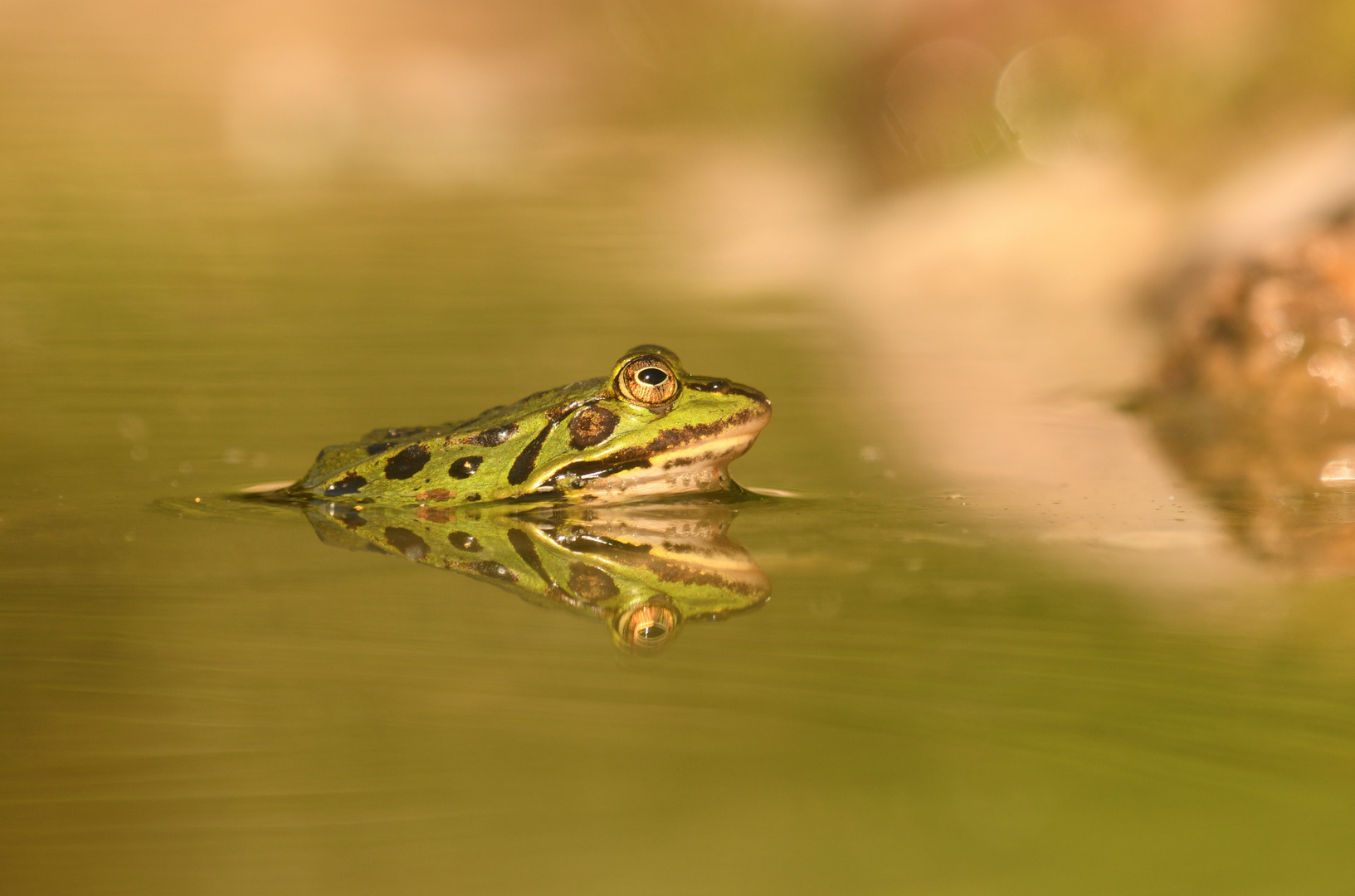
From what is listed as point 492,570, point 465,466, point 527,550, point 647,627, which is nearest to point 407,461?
point 465,466

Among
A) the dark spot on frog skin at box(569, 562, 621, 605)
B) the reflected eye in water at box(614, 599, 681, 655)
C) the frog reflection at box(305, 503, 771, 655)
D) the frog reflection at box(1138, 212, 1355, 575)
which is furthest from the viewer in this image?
the frog reflection at box(1138, 212, 1355, 575)

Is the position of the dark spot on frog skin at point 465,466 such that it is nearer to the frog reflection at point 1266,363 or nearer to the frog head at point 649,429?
the frog head at point 649,429

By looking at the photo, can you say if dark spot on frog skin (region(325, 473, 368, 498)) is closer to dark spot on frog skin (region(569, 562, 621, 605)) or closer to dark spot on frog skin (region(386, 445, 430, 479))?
dark spot on frog skin (region(386, 445, 430, 479))

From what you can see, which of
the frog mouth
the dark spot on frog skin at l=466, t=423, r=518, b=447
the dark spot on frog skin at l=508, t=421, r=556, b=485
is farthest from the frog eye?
the dark spot on frog skin at l=466, t=423, r=518, b=447

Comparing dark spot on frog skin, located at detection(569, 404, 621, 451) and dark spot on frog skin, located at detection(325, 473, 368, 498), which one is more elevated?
dark spot on frog skin, located at detection(569, 404, 621, 451)

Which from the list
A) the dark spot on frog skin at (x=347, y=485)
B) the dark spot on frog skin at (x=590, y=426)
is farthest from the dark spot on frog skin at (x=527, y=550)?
the dark spot on frog skin at (x=347, y=485)

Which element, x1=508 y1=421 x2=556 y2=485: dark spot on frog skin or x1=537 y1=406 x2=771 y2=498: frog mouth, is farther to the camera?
x1=508 y1=421 x2=556 y2=485: dark spot on frog skin

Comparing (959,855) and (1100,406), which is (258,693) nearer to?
(959,855)

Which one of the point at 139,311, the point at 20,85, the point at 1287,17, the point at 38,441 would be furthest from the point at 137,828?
the point at 20,85
